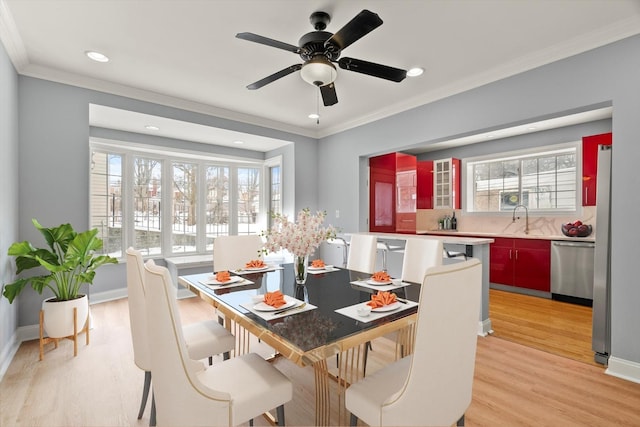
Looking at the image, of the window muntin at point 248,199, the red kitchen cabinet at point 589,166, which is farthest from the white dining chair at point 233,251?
the red kitchen cabinet at point 589,166

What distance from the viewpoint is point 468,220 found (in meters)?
5.98

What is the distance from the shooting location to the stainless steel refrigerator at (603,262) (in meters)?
2.53

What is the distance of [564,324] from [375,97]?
3.29m

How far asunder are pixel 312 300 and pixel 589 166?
4467mm

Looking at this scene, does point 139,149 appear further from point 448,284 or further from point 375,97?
point 448,284

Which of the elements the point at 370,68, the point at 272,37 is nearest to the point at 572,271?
the point at 370,68

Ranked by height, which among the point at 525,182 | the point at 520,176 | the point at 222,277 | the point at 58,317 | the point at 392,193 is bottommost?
the point at 58,317

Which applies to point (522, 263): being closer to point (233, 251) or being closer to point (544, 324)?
point (544, 324)

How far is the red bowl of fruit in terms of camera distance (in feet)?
14.6

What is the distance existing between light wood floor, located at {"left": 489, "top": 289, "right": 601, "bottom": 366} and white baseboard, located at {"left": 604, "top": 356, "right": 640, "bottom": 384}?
0.55ft

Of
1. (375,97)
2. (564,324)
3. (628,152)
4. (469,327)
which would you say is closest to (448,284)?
(469,327)

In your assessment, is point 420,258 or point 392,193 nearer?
point 420,258

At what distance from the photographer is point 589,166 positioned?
4.21 m

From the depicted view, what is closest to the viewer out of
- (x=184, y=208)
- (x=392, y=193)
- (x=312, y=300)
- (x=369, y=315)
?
(x=369, y=315)
